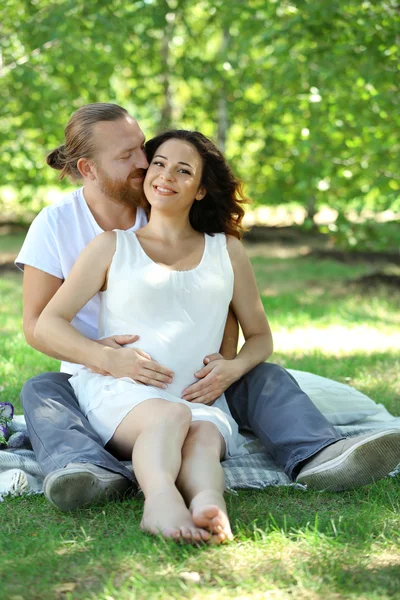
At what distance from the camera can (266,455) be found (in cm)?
321

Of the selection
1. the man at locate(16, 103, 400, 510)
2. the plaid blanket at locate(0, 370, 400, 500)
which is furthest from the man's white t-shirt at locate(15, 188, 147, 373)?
the plaid blanket at locate(0, 370, 400, 500)

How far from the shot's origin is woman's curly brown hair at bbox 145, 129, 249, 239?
3330mm

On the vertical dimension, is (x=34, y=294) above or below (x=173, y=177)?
below

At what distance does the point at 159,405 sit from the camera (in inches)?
108

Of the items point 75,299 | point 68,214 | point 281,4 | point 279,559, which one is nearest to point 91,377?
point 75,299

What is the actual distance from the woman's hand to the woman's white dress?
3 cm

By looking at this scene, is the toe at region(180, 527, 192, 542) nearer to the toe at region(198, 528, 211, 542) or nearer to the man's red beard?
the toe at region(198, 528, 211, 542)

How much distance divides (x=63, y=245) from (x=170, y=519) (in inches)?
57.3

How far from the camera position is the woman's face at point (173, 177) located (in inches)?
125

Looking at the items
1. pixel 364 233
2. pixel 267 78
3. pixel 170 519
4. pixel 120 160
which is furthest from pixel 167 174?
pixel 267 78

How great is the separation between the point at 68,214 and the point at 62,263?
0.24m

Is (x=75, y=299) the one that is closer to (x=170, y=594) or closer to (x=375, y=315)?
(x=170, y=594)

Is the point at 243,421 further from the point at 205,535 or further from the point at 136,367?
the point at 205,535

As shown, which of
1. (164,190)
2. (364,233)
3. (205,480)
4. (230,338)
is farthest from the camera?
(364,233)
